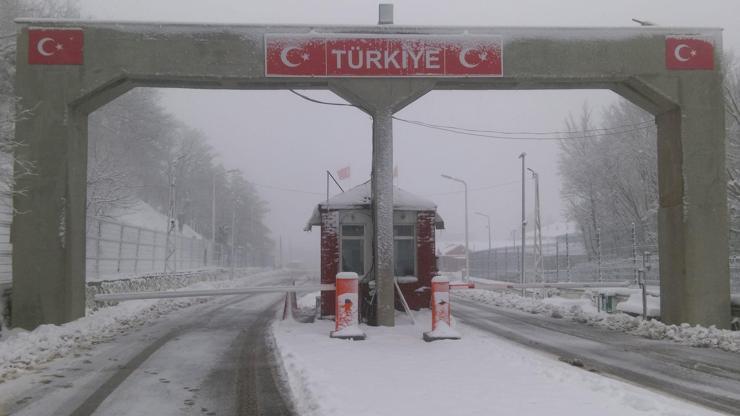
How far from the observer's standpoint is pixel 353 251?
15.2m

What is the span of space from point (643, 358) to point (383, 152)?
5.99m

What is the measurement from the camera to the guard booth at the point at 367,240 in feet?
49.3

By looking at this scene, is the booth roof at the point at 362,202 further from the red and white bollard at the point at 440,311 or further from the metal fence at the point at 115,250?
the metal fence at the point at 115,250

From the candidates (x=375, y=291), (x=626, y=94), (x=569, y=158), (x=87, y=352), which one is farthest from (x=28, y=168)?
(x=569, y=158)

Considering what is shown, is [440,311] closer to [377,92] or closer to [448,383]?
[448,383]

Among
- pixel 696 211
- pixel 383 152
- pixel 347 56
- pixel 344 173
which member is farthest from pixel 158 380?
pixel 344 173

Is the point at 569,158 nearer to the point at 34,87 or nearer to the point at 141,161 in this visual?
Result: the point at 141,161

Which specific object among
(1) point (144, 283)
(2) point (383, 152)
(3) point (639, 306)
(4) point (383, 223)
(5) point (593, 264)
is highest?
(2) point (383, 152)

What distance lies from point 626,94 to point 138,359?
11.2m

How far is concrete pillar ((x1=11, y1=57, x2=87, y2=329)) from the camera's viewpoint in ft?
39.0

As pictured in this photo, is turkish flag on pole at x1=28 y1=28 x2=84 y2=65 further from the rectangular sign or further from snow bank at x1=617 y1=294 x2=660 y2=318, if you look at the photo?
snow bank at x1=617 y1=294 x2=660 y2=318

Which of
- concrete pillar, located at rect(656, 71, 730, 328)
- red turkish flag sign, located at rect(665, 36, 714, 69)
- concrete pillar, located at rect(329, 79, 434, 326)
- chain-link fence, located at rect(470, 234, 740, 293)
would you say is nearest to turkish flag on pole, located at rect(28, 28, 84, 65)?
concrete pillar, located at rect(329, 79, 434, 326)

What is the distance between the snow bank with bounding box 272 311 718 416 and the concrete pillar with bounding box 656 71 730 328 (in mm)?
4673

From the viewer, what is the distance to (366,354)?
9.28 m
